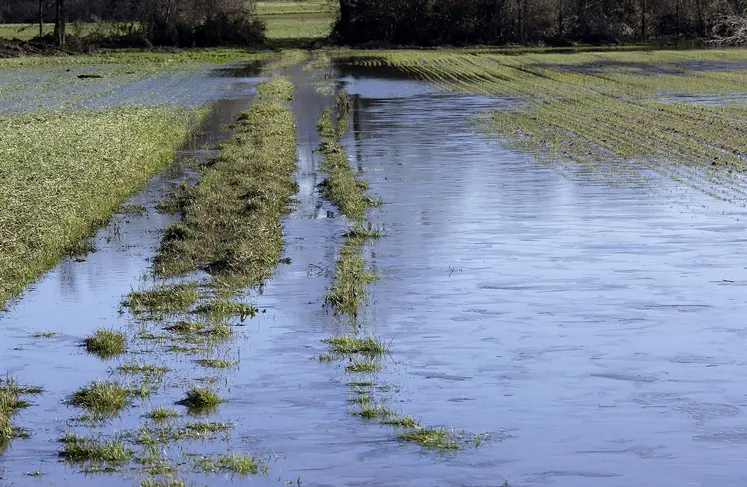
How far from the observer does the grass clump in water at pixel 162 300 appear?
1106 cm

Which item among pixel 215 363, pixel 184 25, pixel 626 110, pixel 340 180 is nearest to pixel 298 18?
pixel 184 25

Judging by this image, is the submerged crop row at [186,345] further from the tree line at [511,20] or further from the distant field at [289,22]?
the distant field at [289,22]

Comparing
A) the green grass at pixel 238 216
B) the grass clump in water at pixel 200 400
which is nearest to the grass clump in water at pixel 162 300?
the green grass at pixel 238 216

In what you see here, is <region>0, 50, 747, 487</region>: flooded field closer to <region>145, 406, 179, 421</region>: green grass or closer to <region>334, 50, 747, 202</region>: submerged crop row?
<region>145, 406, 179, 421</region>: green grass

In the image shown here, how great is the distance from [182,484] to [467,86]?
37.5 metres

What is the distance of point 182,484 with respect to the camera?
687cm

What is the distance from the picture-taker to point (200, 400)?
8391 millimetres

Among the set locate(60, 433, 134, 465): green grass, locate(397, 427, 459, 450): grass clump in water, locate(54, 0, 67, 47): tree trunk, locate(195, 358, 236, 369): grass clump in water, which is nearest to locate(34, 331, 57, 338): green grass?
locate(195, 358, 236, 369): grass clump in water

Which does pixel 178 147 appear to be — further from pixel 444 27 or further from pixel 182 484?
pixel 444 27

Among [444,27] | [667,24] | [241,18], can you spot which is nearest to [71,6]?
[241,18]

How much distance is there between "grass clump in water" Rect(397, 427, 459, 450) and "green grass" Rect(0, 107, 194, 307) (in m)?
5.35

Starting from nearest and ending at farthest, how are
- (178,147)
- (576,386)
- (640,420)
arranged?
(640,420) < (576,386) < (178,147)

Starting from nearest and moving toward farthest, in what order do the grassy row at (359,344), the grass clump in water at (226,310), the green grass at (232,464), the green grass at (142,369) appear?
the green grass at (232,464) < the grassy row at (359,344) < the green grass at (142,369) < the grass clump in water at (226,310)

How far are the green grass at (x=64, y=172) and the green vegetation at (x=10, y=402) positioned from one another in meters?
2.77
